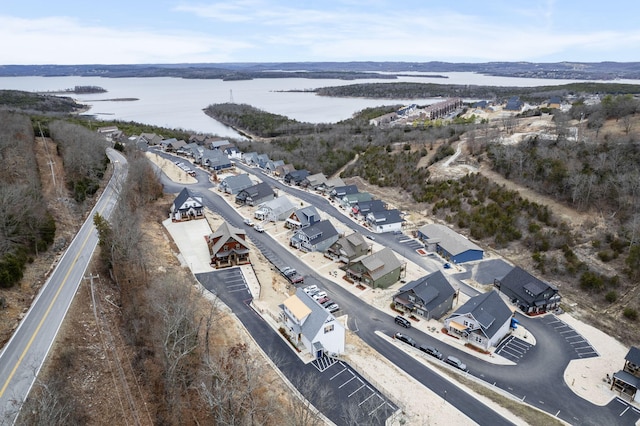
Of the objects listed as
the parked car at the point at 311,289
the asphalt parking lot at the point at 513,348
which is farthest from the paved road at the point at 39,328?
the asphalt parking lot at the point at 513,348

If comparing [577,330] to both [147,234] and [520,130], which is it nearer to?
[147,234]

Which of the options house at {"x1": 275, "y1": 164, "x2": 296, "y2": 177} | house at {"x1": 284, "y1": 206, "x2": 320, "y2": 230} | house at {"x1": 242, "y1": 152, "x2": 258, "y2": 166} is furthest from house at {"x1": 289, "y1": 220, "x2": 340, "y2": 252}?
house at {"x1": 242, "y1": 152, "x2": 258, "y2": 166}

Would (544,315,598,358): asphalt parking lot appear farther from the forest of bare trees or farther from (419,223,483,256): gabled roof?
the forest of bare trees

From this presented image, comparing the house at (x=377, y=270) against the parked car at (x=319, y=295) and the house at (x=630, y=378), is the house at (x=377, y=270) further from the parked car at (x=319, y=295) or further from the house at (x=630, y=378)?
the house at (x=630, y=378)

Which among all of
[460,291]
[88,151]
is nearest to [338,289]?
[460,291]

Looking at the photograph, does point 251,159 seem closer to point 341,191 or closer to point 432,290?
point 341,191

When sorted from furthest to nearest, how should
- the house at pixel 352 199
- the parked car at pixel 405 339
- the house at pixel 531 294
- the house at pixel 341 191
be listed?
the house at pixel 341 191
the house at pixel 352 199
the house at pixel 531 294
the parked car at pixel 405 339
